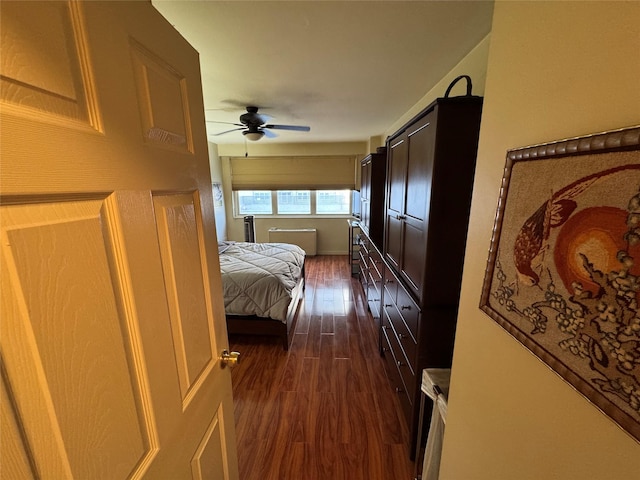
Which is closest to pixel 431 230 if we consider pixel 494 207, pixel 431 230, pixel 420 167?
pixel 431 230

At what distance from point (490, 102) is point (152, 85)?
3.09 feet

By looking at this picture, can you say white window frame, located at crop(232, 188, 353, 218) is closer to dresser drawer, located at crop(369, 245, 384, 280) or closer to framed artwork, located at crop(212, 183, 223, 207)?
framed artwork, located at crop(212, 183, 223, 207)

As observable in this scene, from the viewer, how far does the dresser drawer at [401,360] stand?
5.08 feet

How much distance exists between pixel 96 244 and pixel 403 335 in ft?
5.48

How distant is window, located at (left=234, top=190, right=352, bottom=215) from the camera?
584 cm

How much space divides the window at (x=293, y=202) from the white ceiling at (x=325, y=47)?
2915mm

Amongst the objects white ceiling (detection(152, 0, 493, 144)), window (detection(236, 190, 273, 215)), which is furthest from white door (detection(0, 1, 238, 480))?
window (detection(236, 190, 273, 215))

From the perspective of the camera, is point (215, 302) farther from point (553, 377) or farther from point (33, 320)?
point (553, 377)

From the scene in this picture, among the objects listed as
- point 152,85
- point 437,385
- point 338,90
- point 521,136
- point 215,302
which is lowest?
point 437,385

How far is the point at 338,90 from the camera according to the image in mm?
2465

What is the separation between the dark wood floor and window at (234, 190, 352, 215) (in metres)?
3.21

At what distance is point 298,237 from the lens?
5.80 metres

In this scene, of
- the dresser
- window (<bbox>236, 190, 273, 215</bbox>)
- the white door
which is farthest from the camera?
window (<bbox>236, 190, 273, 215</bbox>)

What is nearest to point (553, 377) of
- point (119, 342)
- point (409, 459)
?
point (119, 342)
